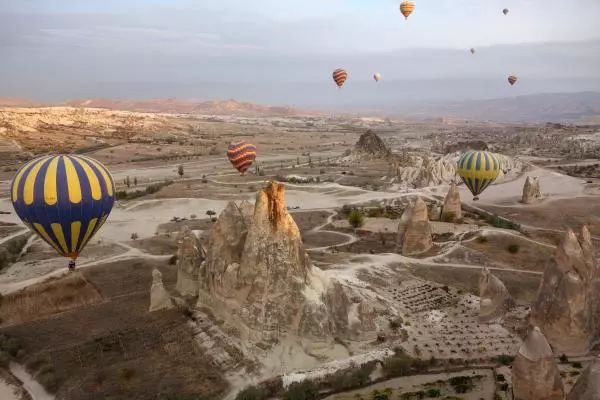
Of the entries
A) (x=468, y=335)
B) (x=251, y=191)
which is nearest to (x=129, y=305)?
(x=468, y=335)

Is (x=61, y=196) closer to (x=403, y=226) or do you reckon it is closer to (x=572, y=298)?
(x=403, y=226)

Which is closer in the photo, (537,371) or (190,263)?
(537,371)

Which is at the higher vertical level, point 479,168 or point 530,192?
point 479,168

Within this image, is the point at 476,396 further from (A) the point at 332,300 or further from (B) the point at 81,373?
(B) the point at 81,373

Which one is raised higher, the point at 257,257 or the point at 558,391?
the point at 257,257

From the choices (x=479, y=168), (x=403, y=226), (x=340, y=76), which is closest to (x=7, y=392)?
(x=403, y=226)

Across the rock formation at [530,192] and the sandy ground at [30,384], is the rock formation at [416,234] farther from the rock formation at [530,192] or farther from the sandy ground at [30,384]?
the rock formation at [530,192]

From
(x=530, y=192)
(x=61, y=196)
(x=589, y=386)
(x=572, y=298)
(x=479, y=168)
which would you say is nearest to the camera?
(x=589, y=386)
